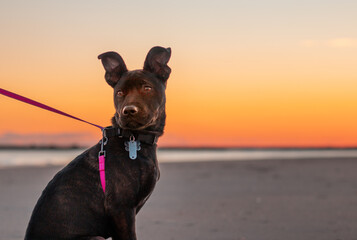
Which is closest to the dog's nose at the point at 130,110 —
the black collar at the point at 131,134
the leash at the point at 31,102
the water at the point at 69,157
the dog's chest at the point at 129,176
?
the black collar at the point at 131,134

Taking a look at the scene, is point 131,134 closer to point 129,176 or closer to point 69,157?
point 129,176

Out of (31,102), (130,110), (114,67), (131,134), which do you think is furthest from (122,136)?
(31,102)

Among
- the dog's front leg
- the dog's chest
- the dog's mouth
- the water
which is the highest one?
the dog's mouth

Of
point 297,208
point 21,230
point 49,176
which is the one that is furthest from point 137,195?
point 49,176

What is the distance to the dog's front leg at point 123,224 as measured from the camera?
167 inches

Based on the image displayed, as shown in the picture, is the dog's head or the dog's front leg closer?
the dog's front leg

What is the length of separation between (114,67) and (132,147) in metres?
0.79

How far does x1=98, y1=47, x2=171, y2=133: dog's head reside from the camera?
14.4 ft

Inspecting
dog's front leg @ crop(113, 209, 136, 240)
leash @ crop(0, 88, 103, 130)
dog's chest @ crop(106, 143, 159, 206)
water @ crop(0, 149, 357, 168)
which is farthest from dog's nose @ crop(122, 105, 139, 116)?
water @ crop(0, 149, 357, 168)

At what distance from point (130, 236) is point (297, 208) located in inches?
215

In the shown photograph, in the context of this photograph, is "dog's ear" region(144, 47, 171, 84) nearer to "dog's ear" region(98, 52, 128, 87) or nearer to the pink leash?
"dog's ear" region(98, 52, 128, 87)

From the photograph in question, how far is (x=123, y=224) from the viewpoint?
4.26 metres

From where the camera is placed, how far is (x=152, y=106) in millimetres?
4484

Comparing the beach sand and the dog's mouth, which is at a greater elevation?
the dog's mouth
